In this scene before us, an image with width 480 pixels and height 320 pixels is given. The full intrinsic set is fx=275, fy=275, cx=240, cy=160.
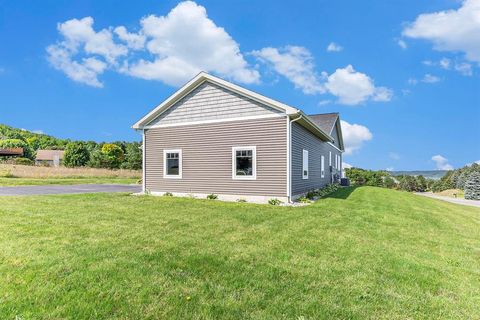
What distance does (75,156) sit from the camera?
143ft

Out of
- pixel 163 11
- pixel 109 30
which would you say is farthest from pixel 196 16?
pixel 109 30

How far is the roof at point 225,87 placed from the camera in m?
10.5

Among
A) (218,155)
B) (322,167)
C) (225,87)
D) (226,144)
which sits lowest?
(322,167)

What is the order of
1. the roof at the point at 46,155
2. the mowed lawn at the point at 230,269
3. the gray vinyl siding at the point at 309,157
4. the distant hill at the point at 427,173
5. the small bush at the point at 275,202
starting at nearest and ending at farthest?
1. the mowed lawn at the point at 230,269
2. the small bush at the point at 275,202
3. the gray vinyl siding at the point at 309,157
4. the distant hill at the point at 427,173
5. the roof at the point at 46,155

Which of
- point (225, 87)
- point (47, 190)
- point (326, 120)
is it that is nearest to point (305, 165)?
point (225, 87)

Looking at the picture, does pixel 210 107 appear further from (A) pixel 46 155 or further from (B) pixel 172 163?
(A) pixel 46 155

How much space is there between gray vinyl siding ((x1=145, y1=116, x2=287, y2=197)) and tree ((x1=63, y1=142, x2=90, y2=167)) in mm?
35956

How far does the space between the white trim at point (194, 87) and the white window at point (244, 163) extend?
195 centimetres

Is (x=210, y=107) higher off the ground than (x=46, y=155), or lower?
lower

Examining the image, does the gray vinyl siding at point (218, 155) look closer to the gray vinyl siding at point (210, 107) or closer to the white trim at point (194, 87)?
the gray vinyl siding at point (210, 107)

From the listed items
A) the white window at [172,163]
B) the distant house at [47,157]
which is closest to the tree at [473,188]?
the white window at [172,163]

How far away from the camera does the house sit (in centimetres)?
1081

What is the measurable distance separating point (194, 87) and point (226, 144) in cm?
321

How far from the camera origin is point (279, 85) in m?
17.6
